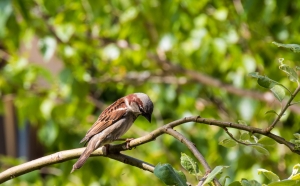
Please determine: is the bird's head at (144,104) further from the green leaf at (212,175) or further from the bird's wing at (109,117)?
the green leaf at (212,175)

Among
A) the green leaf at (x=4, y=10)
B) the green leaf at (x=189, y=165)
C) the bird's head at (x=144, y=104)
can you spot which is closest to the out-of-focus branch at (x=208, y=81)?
the green leaf at (x=4, y=10)

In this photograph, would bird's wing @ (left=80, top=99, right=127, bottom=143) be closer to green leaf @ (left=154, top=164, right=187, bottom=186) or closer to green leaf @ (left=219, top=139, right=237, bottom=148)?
green leaf @ (left=219, top=139, right=237, bottom=148)

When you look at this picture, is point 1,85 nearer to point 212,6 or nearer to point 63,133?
point 63,133

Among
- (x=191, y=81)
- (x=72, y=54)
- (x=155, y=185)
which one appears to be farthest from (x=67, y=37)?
(x=155, y=185)

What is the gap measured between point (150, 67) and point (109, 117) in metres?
2.24

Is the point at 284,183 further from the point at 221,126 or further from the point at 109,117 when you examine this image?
the point at 109,117

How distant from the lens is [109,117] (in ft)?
8.95

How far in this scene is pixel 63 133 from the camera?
174 inches

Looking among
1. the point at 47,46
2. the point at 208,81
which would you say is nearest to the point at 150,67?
→ the point at 208,81

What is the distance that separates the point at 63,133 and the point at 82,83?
0.41 meters

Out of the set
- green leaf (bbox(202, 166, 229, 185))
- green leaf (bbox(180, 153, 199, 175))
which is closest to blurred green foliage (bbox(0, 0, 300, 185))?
green leaf (bbox(180, 153, 199, 175))

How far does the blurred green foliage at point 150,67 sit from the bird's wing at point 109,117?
3.76 feet

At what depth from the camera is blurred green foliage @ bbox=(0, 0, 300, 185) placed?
163 inches

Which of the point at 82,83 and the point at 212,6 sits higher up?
the point at 212,6
